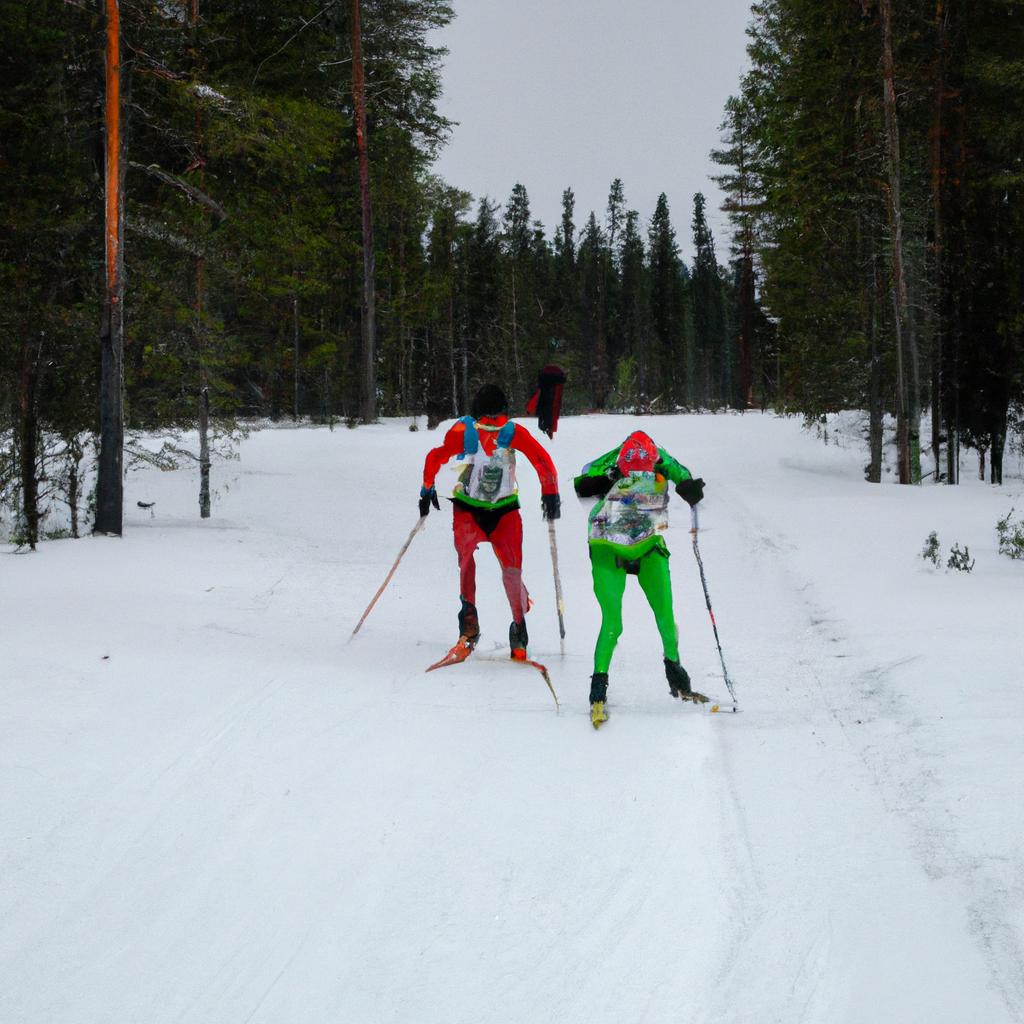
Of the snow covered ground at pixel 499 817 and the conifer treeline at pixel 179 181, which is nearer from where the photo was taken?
the snow covered ground at pixel 499 817

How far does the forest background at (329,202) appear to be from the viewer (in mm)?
12812

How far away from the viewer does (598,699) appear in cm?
625

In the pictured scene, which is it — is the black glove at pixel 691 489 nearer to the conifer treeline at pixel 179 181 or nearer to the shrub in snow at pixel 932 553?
the shrub in snow at pixel 932 553

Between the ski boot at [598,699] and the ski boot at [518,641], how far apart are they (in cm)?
155

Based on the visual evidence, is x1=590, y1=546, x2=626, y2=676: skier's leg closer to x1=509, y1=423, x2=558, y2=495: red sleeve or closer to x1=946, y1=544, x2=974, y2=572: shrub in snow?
x1=509, y1=423, x2=558, y2=495: red sleeve

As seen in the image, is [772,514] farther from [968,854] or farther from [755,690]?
[968,854]

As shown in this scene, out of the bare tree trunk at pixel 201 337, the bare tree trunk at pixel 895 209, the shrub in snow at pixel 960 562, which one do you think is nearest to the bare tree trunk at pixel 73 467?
the bare tree trunk at pixel 201 337

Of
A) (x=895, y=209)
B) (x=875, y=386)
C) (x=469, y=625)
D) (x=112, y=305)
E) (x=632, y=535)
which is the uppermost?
(x=895, y=209)

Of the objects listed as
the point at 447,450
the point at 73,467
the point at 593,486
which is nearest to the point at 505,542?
the point at 447,450

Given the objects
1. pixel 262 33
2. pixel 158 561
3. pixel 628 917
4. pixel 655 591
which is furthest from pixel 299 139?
pixel 628 917

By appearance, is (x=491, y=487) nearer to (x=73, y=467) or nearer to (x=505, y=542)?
(x=505, y=542)

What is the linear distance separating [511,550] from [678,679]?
6.34ft

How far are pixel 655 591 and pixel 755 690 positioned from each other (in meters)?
1.22

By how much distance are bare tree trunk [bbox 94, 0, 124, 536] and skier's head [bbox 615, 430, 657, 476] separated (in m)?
8.14
